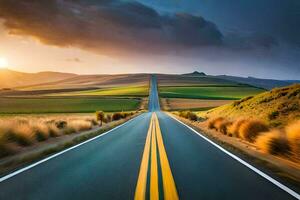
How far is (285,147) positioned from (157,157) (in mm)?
4837

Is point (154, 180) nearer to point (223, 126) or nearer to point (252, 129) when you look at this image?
point (252, 129)

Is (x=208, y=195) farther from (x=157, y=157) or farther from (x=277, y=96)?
(x=277, y=96)

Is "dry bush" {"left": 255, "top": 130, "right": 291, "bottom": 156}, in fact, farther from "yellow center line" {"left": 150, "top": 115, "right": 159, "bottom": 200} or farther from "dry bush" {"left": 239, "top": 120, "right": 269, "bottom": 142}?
"yellow center line" {"left": 150, "top": 115, "right": 159, "bottom": 200}

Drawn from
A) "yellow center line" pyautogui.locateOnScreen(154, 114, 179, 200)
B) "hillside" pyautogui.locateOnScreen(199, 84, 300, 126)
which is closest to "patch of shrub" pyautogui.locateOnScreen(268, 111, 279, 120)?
"hillside" pyautogui.locateOnScreen(199, 84, 300, 126)

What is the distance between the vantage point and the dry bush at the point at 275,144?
11442 millimetres

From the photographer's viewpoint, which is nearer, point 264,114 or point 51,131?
point 51,131

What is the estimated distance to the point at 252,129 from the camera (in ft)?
53.5

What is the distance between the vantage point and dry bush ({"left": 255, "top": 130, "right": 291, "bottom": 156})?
37.5 ft

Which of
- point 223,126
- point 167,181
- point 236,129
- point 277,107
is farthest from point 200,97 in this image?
point 167,181

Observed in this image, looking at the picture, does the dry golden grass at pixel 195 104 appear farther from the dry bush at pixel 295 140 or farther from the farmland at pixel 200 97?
the dry bush at pixel 295 140

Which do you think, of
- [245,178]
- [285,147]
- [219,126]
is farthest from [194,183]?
[219,126]

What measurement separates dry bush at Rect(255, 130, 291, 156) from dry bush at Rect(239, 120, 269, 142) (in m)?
3.17

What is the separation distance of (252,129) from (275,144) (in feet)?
14.6

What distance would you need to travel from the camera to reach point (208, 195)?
595cm
